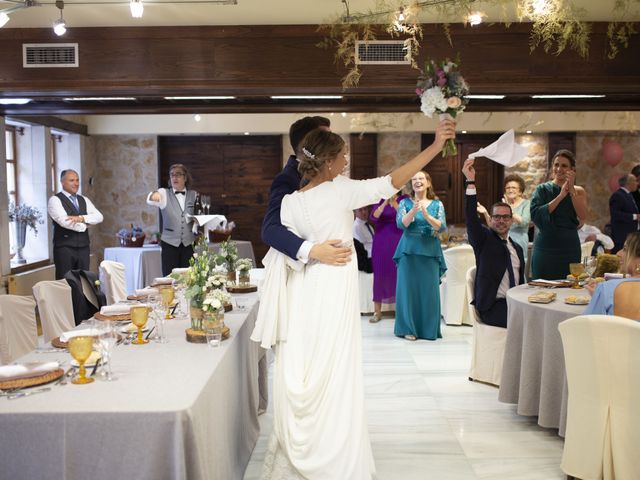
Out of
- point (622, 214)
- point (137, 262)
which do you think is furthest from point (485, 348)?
point (137, 262)

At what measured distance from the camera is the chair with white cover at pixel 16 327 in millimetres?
3635

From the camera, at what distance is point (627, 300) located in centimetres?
308

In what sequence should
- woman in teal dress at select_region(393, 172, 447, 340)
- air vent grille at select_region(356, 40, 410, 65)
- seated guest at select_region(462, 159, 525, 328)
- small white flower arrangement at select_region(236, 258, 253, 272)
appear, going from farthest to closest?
woman in teal dress at select_region(393, 172, 447, 340), air vent grille at select_region(356, 40, 410, 65), seated guest at select_region(462, 159, 525, 328), small white flower arrangement at select_region(236, 258, 253, 272)

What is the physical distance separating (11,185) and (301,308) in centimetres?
706

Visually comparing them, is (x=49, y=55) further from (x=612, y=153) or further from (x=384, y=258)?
(x=612, y=153)

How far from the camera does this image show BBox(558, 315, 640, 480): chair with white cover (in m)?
2.99

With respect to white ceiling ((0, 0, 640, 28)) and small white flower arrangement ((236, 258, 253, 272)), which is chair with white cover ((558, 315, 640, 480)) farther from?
white ceiling ((0, 0, 640, 28))

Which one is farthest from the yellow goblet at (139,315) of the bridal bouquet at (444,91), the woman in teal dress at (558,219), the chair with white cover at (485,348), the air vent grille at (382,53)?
the woman in teal dress at (558,219)

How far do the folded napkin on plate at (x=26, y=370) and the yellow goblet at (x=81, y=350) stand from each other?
0.13m

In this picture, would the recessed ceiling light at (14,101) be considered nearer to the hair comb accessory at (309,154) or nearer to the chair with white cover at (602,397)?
the hair comb accessory at (309,154)

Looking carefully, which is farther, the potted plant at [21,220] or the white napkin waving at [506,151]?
the potted plant at [21,220]

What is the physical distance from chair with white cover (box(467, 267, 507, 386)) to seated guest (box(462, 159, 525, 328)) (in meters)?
0.09

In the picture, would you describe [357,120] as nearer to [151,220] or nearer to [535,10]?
[151,220]

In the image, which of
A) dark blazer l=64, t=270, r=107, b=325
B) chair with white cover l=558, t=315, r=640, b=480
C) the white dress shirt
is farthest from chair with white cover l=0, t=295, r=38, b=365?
the white dress shirt
